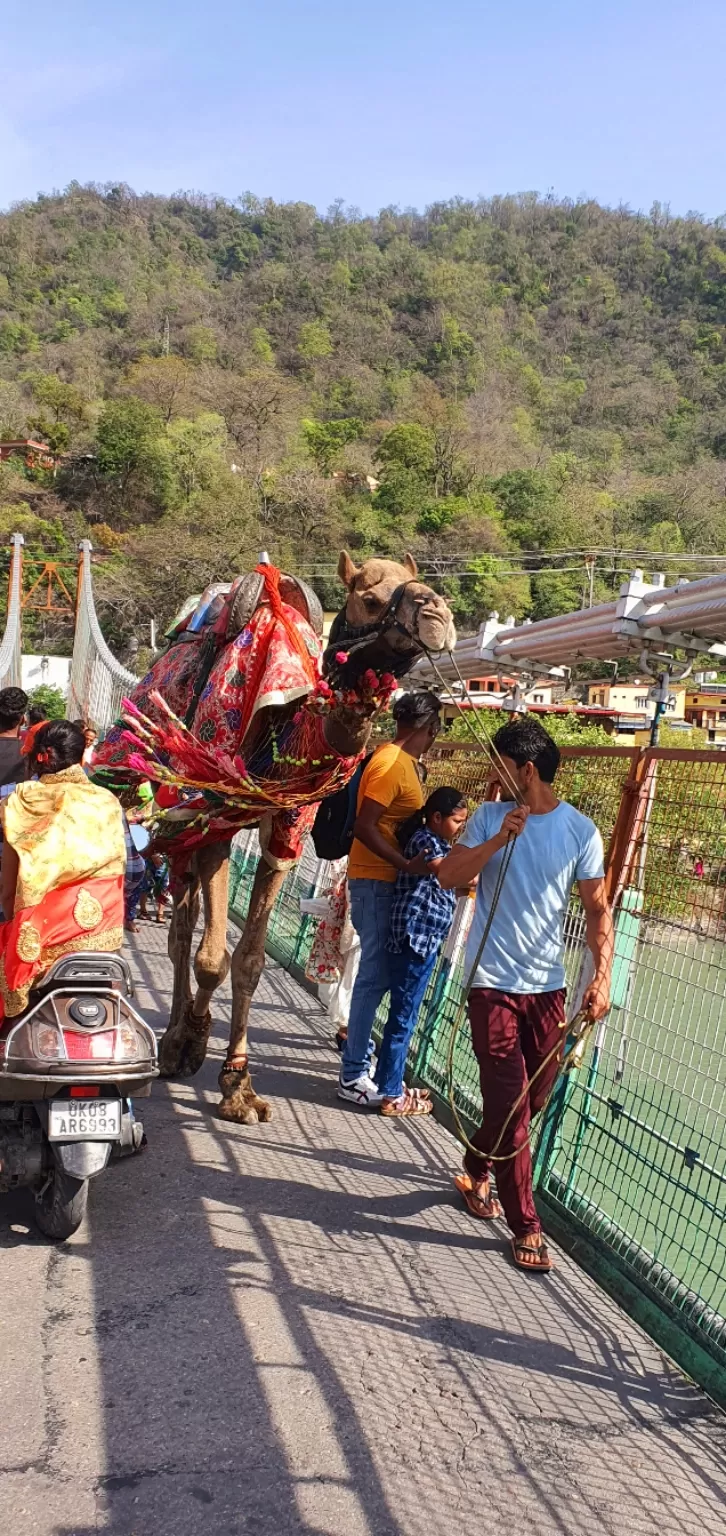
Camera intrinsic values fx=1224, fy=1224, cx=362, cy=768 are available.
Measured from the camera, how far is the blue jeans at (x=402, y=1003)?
5710 millimetres

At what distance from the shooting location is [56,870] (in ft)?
13.9

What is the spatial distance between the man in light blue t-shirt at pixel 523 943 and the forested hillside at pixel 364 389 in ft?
167

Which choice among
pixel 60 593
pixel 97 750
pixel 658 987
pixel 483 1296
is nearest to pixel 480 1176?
pixel 483 1296

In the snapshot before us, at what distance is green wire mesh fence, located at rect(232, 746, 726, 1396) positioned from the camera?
13.3ft

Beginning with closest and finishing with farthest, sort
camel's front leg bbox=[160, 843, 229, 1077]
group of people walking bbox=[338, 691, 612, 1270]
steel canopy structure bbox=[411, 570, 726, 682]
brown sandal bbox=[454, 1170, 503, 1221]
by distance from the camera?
1. group of people walking bbox=[338, 691, 612, 1270]
2. brown sandal bbox=[454, 1170, 503, 1221]
3. camel's front leg bbox=[160, 843, 229, 1077]
4. steel canopy structure bbox=[411, 570, 726, 682]

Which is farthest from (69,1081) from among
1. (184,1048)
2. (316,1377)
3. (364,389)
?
(364,389)

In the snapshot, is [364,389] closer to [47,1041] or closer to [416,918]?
[416,918]

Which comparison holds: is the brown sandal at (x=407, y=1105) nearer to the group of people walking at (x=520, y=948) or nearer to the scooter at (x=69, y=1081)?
the group of people walking at (x=520, y=948)

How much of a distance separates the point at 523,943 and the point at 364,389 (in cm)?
10601


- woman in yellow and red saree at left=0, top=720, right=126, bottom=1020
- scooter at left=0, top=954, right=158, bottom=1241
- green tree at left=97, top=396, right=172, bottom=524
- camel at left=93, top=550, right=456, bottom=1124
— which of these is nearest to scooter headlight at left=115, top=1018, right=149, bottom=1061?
scooter at left=0, top=954, right=158, bottom=1241

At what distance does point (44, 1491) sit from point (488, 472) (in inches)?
3335

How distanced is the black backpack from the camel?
0.18 metres

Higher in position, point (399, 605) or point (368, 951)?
point (399, 605)

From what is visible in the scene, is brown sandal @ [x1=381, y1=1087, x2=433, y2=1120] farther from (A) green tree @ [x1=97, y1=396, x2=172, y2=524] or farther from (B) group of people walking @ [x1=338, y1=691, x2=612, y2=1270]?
(A) green tree @ [x1=97, y1=396, x2=172, y2=524]
